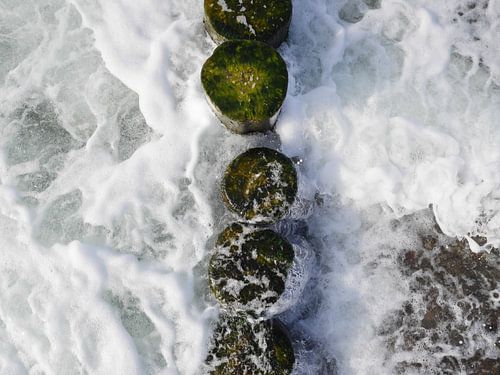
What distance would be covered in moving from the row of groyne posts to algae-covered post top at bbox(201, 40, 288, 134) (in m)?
0.01

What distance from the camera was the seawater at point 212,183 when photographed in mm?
5957

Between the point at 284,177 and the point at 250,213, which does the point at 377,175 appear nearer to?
the point at 284,177

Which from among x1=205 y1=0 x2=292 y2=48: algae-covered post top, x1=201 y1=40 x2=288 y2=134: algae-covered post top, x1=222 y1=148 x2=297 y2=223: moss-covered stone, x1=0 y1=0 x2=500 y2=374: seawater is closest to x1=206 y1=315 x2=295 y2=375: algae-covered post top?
x1=0 y1=0 x2=500 y2=374: seawater

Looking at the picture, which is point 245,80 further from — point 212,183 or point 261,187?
point 212,183

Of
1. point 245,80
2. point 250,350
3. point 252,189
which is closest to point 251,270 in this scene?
point 252,189

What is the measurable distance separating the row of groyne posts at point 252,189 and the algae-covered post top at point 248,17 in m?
0.01

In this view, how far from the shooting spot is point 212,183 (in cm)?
607

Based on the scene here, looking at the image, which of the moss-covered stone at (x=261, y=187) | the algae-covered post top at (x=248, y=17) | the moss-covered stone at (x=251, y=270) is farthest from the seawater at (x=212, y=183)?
the algae-covered post top at (x=248, y=17)

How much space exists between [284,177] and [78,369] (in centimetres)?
345

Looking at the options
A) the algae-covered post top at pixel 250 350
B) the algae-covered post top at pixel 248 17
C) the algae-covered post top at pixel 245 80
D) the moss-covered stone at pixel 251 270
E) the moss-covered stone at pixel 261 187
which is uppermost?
the algae-covered post top at pixel 248 17

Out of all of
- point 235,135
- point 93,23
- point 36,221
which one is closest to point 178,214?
point 235,135

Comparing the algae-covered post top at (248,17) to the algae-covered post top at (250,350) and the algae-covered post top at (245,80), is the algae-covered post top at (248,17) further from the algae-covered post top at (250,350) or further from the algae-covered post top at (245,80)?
the algae-covered post top at (250,350)

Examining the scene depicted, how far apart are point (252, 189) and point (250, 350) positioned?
180 centimetres

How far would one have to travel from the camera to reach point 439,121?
20.1ft
